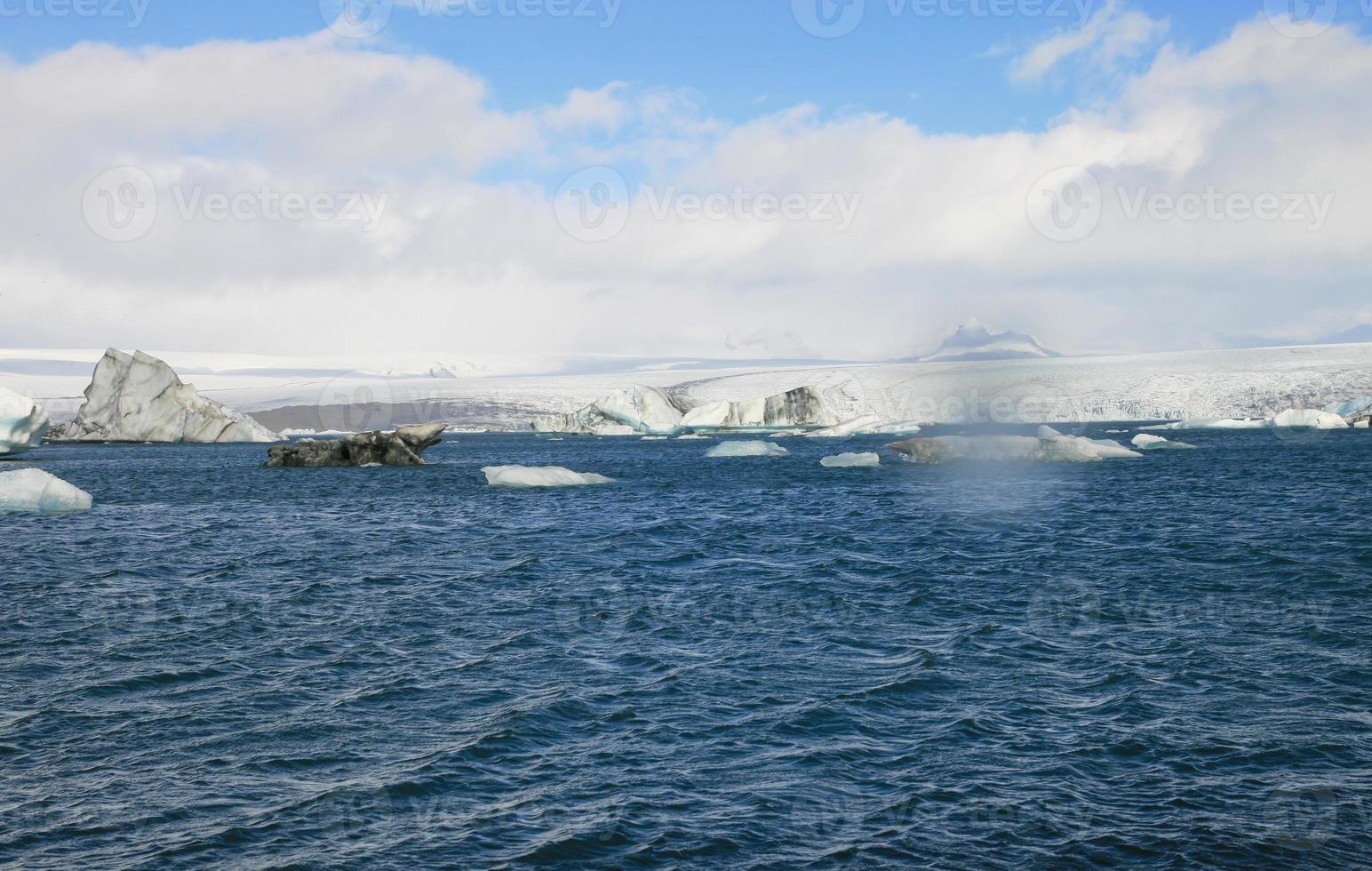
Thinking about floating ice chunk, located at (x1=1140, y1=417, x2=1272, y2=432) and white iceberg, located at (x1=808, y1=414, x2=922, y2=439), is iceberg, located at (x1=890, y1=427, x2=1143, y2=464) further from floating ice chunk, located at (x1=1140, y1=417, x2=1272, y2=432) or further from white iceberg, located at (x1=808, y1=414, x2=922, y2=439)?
floating ice chunk, located at (x1=1140, y1=417, x2=1272, y2=432)

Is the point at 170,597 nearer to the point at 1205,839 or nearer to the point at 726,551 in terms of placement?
the point at 726,551

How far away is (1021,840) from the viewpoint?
6.29 m

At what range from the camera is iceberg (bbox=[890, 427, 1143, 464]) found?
134 ft

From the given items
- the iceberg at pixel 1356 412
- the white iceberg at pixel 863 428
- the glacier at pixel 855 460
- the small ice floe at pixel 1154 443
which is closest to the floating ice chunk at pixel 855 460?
the glacier at pixel 855 460

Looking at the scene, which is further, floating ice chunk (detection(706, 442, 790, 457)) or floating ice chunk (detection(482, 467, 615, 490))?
floating ice chunk (detection(706, 442, 790, 457))

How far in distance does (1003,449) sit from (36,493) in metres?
31.3

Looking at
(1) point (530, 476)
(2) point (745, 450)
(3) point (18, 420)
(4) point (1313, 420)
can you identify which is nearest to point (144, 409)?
(3) point (18, 420)

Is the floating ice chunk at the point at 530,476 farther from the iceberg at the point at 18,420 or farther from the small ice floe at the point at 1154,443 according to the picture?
the small ice floe at the point at 1154,443

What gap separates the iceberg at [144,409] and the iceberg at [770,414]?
40.5m

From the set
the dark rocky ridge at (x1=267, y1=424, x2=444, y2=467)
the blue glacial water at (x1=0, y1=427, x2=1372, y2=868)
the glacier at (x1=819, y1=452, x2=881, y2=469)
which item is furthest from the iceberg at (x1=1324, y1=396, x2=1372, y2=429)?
the blue glacial water at (x1=0, y1=427, x2=1372, y2=868)

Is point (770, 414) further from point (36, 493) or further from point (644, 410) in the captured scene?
point (36, 493)

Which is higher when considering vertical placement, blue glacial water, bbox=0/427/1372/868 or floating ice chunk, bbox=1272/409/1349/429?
floating ice chunk, bbox=1272/409/1349/429

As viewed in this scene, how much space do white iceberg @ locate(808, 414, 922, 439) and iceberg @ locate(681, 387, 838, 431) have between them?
1.78 meters

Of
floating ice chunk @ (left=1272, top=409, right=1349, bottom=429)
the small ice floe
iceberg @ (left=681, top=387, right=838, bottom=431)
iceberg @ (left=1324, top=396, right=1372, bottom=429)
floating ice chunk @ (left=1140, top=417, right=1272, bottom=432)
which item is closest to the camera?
the small ice floe
